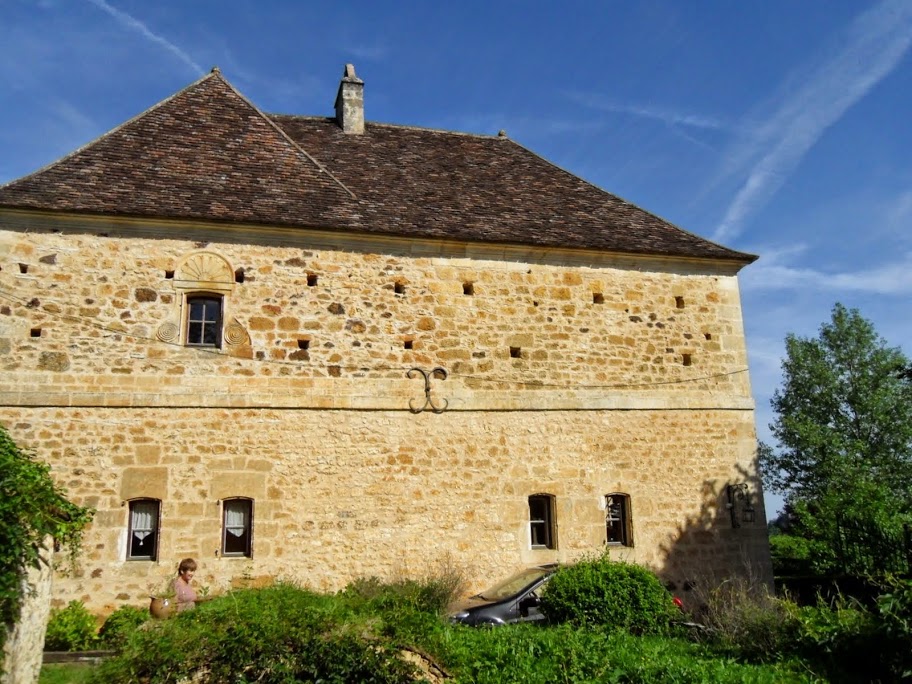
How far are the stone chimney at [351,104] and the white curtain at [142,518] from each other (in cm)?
867

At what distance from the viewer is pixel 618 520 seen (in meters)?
12.5

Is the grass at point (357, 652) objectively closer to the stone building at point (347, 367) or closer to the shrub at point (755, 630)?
the shrub at point (755, 630)

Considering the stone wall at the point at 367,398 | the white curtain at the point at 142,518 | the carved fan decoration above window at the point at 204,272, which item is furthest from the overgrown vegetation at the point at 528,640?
the carved fan decoration above window at the point at 204,272

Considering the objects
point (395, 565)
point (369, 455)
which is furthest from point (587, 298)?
point (395, 565)

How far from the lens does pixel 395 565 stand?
36.9 ft

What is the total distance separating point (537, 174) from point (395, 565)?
28.3ft

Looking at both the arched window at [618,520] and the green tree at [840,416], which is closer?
the arched window at [618,520]

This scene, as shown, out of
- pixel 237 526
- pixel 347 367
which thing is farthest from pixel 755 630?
pixel 237 526

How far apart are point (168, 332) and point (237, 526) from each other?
3.09 metres

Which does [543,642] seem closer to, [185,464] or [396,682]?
[396,682]

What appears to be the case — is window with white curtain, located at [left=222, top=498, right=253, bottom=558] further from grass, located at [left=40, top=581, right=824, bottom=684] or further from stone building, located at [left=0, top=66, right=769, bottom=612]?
grass, located at [left=40, top=581, right=824, bottom=684]

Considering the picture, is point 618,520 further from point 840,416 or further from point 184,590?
point 840,416

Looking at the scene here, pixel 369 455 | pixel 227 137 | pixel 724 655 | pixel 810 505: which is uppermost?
pixel 227 137

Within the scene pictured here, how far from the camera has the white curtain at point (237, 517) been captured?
10.9m
